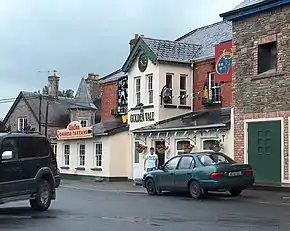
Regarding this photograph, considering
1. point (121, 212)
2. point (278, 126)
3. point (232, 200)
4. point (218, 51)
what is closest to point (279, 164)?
point (278, 126)

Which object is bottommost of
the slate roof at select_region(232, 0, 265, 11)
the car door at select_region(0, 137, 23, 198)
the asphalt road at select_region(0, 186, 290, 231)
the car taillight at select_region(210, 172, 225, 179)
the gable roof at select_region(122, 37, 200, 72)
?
the asphalt road at select_region(0, 186, 290, 231)

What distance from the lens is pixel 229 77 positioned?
26234 millimetres

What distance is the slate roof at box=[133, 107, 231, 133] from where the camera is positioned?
26.8 metres

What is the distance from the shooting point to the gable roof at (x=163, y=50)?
31625mm

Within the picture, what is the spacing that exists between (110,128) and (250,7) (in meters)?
13.9

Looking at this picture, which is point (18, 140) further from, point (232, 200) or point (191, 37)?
point (191, 37)

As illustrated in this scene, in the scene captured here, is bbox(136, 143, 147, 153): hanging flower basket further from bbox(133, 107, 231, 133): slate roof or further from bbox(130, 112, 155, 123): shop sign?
bbox(130, 112, 155, 123): shop sign

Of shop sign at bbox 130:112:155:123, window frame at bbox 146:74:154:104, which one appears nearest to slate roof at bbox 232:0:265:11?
window frame at bbox 146:74:154:104

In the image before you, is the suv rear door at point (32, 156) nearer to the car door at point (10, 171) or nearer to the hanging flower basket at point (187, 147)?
the car door at point (10, 171)

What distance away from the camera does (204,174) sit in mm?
19062

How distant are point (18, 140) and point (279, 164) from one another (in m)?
11.1

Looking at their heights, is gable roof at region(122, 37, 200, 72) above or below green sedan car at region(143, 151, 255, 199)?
above

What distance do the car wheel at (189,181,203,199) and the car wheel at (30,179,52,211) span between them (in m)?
5.52

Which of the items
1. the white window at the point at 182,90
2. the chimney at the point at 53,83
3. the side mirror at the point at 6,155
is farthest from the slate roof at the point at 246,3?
the chimney at the point at 53,83
